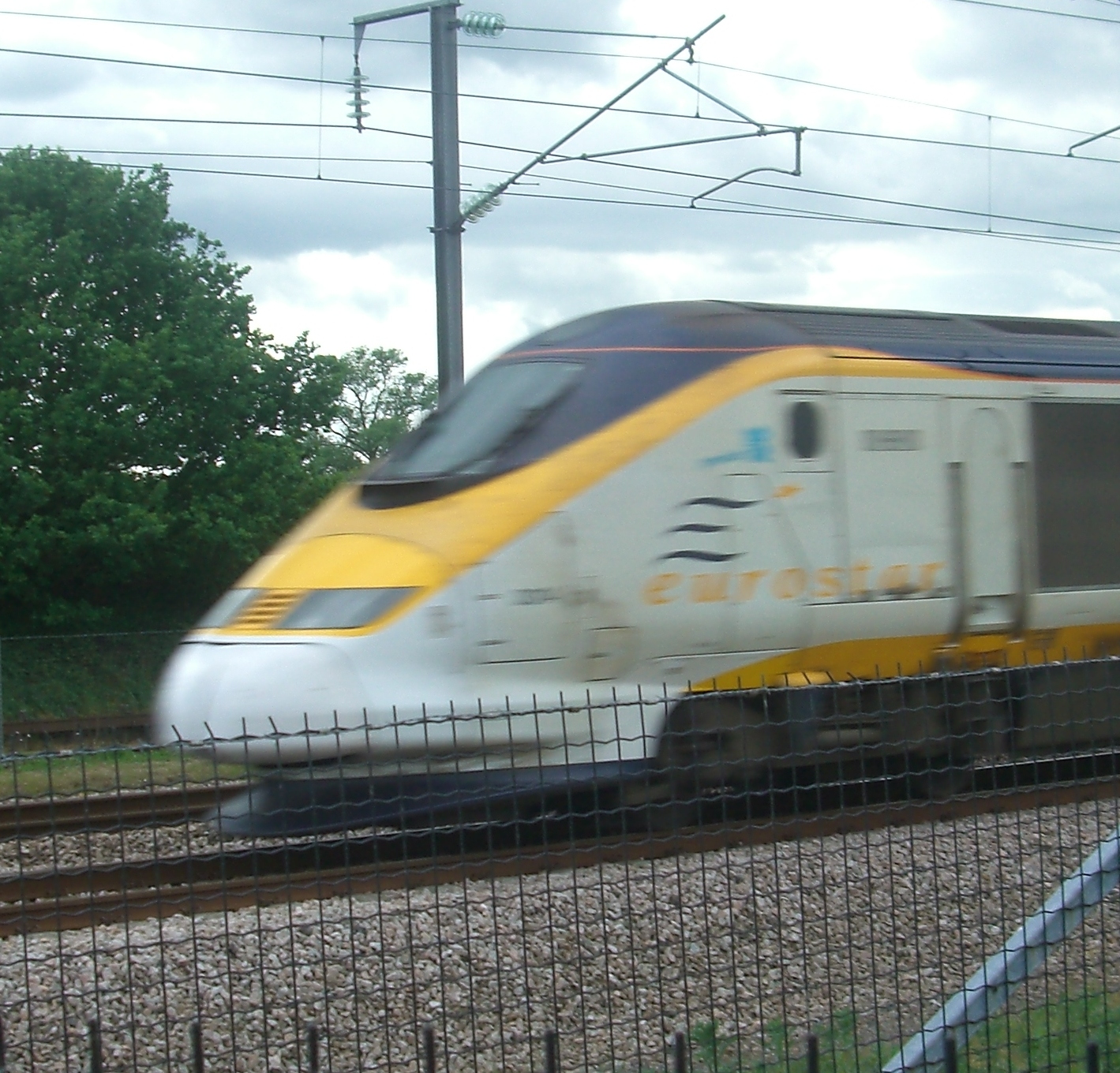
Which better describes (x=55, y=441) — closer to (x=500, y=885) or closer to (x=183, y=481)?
(x=183, y=481)

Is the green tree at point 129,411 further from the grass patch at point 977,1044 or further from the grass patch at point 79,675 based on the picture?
the grass patch at point 977,1044

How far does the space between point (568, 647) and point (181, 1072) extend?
12.6ft

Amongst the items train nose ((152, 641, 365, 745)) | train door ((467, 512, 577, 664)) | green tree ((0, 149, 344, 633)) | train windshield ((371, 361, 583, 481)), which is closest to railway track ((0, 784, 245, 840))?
train nose ((152, 641, 365, 745))

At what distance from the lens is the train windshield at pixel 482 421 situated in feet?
29.0

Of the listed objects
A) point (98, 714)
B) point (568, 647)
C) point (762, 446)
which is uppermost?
point (762, 446)

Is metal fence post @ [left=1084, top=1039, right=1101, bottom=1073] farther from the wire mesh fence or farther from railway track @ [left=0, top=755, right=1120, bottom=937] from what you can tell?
railway track @ [left=0, top=755, right=1120, bottom=937]

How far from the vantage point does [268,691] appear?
8.09 m

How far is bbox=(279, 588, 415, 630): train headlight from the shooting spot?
323 inches

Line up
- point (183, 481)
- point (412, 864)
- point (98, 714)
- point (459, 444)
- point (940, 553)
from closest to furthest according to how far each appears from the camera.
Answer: point (412, 864) < point (459, 444) < point (940, 553) < point (98, 714) < point (183, 481)

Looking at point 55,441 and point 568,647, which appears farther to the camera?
point 55,441

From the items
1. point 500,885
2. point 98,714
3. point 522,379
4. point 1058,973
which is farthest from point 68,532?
point 1058,973

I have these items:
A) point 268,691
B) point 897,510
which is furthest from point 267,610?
point 897,510

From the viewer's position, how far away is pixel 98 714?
1898 cm

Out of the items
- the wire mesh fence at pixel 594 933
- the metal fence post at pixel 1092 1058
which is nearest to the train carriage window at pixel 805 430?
the wire mesh fence at pixel 594 933
